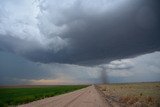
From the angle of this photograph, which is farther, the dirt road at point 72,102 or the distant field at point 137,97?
the dirt road at point 72,102

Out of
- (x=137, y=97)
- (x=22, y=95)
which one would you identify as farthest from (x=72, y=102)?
(x=22, y=95)

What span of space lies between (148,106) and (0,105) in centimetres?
1572

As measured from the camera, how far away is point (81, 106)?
26.1m

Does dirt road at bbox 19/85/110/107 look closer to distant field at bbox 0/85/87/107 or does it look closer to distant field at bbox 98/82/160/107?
distant field at bbox 98/82/160/107

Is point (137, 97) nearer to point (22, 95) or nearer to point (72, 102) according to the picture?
point (72, 102)

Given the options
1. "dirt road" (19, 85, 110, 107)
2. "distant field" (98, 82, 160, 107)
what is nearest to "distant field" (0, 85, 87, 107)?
"dirt road" (19, 85, 110, 107)

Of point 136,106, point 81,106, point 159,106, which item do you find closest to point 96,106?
point 81,106

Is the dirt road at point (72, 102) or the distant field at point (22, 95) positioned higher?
the distant field at point (22, 95)

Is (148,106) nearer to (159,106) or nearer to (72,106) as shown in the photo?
(159,106)

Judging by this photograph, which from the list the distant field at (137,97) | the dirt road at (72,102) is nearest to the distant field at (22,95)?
the dirt road at (72,102)

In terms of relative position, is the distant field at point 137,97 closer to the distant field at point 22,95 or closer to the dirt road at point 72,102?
the dirt road at point 72,102

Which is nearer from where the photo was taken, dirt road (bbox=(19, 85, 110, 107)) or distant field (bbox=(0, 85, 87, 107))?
dirt road (bbox=(19, 85, 110, 107))

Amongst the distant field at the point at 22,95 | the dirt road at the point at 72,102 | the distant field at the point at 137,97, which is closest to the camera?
the distant field at the point at 137,97

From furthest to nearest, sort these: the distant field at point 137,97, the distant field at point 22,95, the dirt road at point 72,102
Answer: the distant field at point 22,95 < the dirt road at point 72,102 < the distant field at point 137,97
